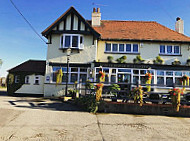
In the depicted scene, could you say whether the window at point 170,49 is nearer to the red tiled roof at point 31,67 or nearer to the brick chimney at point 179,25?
the brick chimney at point 179,25

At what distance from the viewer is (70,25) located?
14383mm

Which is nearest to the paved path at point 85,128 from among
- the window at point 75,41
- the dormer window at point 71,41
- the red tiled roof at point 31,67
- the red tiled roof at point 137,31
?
the red tiled roof at point 31,67

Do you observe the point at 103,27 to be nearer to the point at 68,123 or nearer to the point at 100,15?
the point at 100,15

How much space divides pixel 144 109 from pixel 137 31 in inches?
425

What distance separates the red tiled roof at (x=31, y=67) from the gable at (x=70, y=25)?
3536 mm

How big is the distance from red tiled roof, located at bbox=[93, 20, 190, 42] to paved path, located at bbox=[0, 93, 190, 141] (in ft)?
32.2

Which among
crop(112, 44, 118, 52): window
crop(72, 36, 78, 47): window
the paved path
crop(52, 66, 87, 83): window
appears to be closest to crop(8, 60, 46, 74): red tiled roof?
crop(52, 66, 87, 83): window

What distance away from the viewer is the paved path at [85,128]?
4.76 metres

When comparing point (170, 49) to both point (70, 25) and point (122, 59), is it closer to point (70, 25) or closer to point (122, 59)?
point (122, 59)

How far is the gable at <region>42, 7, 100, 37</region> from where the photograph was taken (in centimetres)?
1411

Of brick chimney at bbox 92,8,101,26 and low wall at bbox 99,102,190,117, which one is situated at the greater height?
brick chimney at bbox 92,8,101,26

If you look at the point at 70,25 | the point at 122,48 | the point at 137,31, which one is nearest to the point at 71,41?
the point at 70,25

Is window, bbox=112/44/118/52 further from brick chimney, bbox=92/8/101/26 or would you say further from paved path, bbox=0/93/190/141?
paved path, bbox=0/93/190/141

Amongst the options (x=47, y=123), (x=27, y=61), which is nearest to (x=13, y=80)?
(x=27, y=61)
